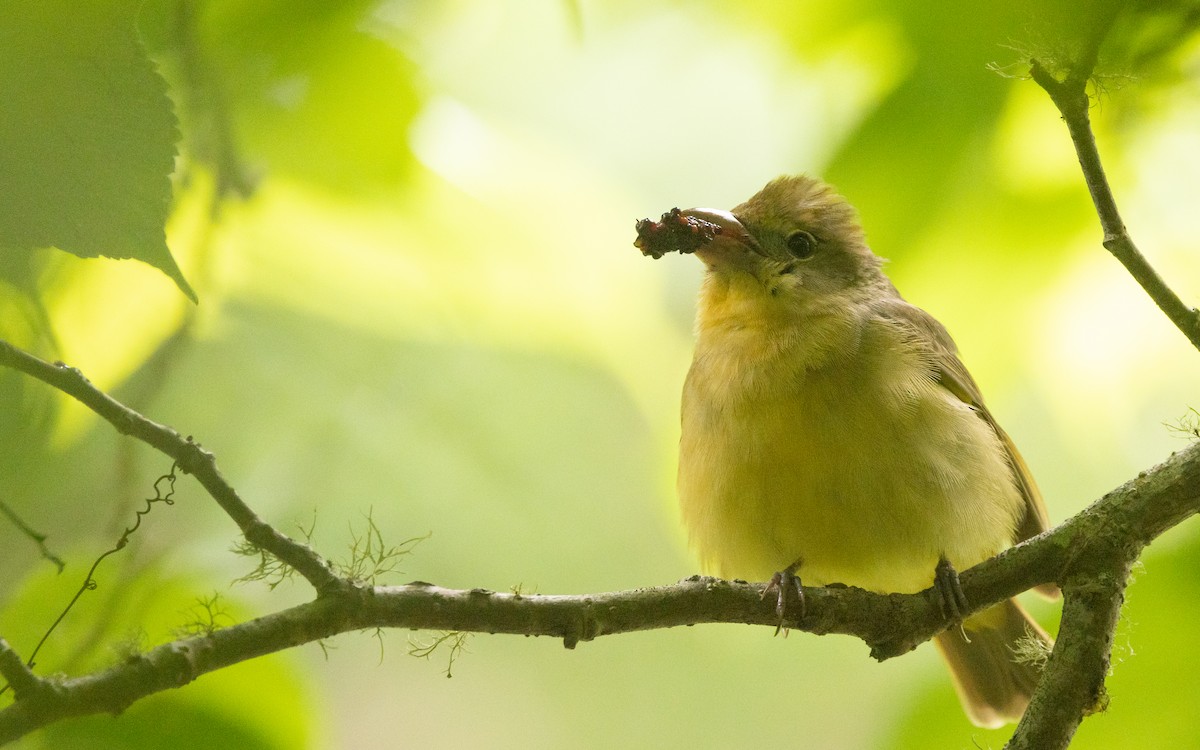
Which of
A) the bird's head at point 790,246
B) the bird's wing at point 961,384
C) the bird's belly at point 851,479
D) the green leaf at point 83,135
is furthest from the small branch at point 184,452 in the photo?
the bird's wing at point 961,384

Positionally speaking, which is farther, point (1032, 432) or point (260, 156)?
point (1032, 432)

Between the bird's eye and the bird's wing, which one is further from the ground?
the bird's eye

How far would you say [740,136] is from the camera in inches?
87.0

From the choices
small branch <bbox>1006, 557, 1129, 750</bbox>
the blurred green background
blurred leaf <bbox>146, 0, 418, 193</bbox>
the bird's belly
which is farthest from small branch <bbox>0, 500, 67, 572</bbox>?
the bird's belly

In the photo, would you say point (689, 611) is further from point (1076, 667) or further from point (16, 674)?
point (16, 674)

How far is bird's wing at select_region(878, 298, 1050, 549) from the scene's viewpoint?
Answer: 1.97m

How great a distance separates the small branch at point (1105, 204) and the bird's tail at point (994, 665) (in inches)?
40.7

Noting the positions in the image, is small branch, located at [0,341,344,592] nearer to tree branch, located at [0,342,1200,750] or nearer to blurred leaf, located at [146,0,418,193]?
tree branch, located at [0,342,1200,750]

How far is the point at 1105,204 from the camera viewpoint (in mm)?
1112

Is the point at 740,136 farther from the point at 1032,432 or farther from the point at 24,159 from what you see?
the point at 24,159

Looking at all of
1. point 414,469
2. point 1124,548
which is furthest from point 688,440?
point 1124,548

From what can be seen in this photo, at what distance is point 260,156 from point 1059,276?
1.23 meters

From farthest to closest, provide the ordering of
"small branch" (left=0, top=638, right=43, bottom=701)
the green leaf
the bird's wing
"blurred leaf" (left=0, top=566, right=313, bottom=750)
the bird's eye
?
the bird's eye → the bird's wing → "blurred leaf" (left=0, top=566, right=313, bottom=750) → "small branch" (left=0, top=638, right=43, bottom=701) → the green leaf

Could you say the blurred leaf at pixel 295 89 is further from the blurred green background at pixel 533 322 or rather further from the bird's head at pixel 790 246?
the bird's head at pixel 790 246
